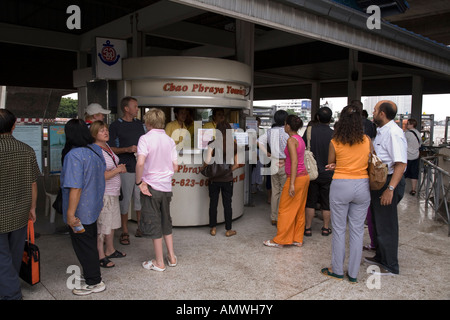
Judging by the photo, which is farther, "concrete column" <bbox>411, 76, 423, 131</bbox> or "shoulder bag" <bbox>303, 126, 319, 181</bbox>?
"concrete column" <bbox>411, 76, 423, 131</bbox>

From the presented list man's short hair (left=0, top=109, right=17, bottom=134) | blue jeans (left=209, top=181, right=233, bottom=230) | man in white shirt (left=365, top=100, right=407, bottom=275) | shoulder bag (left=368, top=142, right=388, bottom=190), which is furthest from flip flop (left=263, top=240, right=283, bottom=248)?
man's short hair (left=0, top=109, right=17, bottom=134)

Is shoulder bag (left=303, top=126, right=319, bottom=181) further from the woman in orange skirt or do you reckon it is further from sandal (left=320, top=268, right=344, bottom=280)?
sandal (left=320, top=268, right=344, bottom=280)

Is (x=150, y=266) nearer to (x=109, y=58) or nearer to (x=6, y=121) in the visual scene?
(x=6, y=121)

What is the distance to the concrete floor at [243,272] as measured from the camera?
3.17m

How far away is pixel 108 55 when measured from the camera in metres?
5.17

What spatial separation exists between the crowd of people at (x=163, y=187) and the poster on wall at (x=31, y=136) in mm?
1368

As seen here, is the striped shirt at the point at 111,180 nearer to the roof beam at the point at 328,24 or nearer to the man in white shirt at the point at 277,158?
the roof beam at the point at 328,24

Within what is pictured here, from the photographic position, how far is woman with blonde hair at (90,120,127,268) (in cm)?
354

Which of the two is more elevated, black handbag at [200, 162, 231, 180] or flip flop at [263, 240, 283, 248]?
black handbag at [200, 162, 231, 180]

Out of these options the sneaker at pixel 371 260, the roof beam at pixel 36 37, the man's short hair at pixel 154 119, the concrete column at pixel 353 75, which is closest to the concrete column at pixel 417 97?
the concrete column at pixel 353 75

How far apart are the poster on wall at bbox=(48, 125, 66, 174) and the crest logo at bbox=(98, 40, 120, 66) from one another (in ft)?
4.02

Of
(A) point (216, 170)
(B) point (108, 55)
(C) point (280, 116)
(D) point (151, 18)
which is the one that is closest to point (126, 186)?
(A) point (216, 170)

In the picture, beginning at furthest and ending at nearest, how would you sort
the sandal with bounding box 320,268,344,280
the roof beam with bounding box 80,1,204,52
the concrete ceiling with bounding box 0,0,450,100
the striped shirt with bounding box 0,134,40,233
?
the concrete ceiling with bounding box 0,0,450,100 < the roof beam with bounding box 80,1,204,52 < the sandal with bounding box 320,268,344,280 < the striped shirt with bounding box 0,134,40,233
